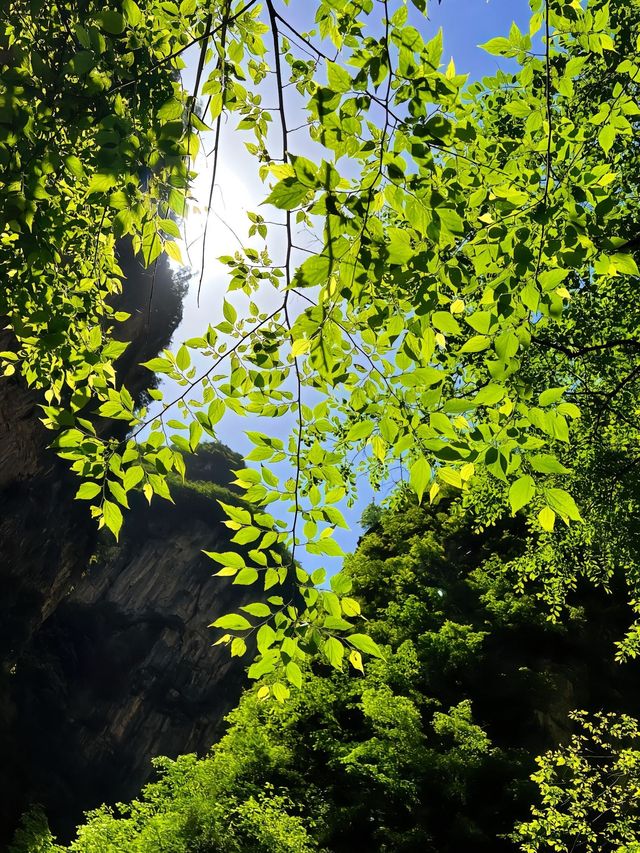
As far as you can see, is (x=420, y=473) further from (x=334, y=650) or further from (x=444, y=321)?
(x=334, y=650)

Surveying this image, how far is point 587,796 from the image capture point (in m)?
8.17

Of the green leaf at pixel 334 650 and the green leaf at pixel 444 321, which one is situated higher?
the green leaf at pixel 444 321

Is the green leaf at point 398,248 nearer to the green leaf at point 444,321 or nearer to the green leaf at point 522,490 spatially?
the green leaf at point 444,321

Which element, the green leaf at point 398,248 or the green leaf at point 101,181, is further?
the green leaf at point 101,181

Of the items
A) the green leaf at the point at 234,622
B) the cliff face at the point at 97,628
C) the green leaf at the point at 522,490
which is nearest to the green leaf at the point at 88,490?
the green leaf at the point at 234,622

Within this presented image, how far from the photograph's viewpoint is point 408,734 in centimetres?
995

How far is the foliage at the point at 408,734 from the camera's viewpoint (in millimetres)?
9727

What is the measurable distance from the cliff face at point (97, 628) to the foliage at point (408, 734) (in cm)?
1720

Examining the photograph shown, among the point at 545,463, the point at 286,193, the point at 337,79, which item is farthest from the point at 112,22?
the point at 545,463

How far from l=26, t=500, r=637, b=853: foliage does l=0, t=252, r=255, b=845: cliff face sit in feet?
56.4

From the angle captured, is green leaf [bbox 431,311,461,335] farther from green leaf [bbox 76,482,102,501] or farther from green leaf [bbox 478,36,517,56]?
green leaf [bbox 478,36,517,56]

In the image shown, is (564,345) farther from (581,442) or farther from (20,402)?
(20,402)

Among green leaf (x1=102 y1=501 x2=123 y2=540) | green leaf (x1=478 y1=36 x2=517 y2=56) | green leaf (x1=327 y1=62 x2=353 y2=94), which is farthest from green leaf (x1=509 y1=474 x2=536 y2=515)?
green leaf (x1=478 y1=36 x2=517 y2=56)

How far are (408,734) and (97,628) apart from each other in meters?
41.9
